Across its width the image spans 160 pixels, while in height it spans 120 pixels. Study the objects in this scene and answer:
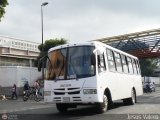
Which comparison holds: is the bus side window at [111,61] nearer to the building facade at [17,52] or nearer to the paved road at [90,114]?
the paved road at [90,114]

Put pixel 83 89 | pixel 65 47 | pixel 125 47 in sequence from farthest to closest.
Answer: pixel 125 47 → pixel 65 47 → pixel 83 89

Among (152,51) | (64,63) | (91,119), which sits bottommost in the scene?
(91,119)

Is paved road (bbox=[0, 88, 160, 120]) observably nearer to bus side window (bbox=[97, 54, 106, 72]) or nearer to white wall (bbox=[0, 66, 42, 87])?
bus side window (bbox=[97, 54, 106, 72])

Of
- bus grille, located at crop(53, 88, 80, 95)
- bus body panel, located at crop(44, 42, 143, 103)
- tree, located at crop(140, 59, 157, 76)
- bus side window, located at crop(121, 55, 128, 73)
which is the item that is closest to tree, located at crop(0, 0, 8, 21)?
bus body panel, located at crop(44, 42, 143, 103)

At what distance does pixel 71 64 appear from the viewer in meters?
15.3

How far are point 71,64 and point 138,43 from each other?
3317 cm

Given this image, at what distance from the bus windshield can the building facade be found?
36.9m

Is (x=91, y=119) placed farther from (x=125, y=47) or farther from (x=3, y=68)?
(x=125, y=47)

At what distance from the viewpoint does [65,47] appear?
15.8 meters

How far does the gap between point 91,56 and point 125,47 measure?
34.3 m

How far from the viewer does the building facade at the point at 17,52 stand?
55.3 m

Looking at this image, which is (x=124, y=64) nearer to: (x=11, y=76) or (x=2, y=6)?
(x=2, y=6)

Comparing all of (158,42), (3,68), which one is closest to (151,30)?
(158,42)

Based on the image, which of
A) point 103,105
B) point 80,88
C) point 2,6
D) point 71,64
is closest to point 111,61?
point 103,105
